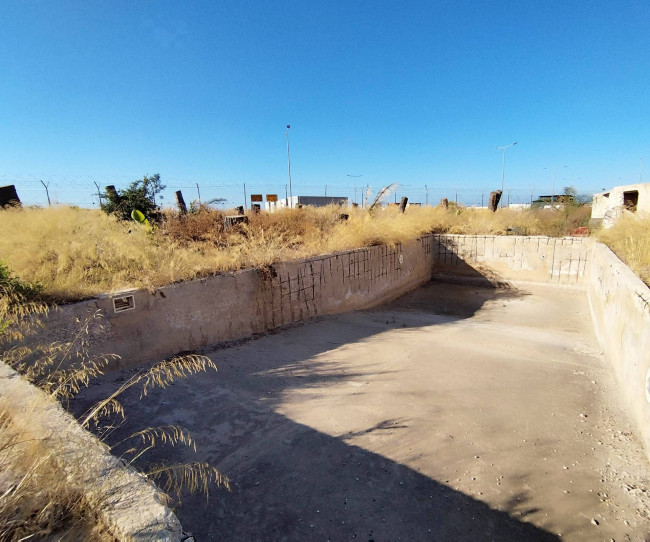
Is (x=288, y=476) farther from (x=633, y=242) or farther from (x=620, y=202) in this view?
(x=620, y=202)

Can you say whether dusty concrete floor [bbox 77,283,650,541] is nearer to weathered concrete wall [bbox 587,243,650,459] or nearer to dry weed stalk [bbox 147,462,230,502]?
dry weed stalk [bbox 147,462,230,502]

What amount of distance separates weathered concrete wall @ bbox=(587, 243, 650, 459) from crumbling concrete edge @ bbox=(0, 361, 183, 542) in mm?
4021

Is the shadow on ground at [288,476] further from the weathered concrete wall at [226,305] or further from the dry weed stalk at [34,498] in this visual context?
the dry weed stalk at [34,498]

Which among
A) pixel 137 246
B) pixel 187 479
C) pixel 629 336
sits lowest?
pixel 187 479

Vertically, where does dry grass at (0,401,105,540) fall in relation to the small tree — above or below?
below

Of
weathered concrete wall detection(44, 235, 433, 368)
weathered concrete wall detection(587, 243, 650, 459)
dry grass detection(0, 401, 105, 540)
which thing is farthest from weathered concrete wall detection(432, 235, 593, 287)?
dry grass detection(0, 401, 105, 540)

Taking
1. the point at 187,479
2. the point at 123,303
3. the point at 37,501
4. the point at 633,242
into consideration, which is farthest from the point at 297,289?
the point at 633,242

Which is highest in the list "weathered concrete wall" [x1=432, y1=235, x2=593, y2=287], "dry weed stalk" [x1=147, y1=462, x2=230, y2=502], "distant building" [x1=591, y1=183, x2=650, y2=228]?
"distant building" [x1=591, y1=183, x2=650, y2=228]

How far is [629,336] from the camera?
4.22 meters

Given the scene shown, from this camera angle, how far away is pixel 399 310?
9.32m

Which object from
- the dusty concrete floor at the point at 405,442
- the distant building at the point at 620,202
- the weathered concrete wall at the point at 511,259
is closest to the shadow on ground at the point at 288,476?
the dusty concrete floor at the point at 405,442

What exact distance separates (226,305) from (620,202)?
18914 mm

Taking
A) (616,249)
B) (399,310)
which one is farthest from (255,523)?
(616,249)

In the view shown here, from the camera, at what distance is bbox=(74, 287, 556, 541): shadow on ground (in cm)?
241
